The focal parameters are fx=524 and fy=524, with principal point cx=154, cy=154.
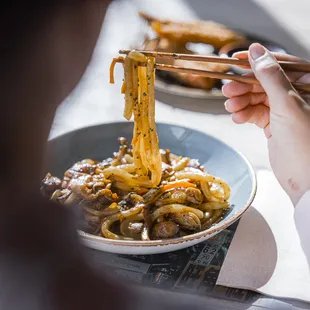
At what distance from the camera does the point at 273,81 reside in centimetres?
99

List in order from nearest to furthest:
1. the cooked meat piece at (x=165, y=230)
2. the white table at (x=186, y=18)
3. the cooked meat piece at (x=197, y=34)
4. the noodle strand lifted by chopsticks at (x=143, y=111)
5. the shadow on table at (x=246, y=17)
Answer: the cooked meat piece at (x=165, y=230) < the noodle strand lifted by chopsticks at (x=143, y=111) < the white table at (x=186, y=18) < the cooked meat piece at (x=197, y=34) < the shadow on table at (x=246, y=17)

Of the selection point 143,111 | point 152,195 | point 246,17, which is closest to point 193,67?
point 143,111

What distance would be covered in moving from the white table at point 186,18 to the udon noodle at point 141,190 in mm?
233

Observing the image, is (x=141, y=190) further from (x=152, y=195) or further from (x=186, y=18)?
(x=186, y=18)

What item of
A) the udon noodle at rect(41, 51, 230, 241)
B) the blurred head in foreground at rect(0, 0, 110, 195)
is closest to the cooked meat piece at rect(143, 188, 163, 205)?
the udon noodle at rect(41, 51, 230, 241)

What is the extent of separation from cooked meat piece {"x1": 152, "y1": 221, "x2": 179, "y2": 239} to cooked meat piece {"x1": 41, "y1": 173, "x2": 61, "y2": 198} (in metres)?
0.30

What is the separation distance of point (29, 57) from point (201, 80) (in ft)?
3.94

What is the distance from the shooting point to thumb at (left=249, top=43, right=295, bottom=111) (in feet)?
3.21

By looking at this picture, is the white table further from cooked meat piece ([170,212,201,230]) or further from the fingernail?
cooked meat piece ([170,212,201,230])

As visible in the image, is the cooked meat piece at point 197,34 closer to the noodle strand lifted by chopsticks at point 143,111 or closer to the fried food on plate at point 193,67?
the fried food on plate at point 193,67

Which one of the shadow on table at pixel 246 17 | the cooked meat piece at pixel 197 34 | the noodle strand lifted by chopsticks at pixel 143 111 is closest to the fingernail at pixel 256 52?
the noodle strand lifted by chopsticks at pixel 143 111

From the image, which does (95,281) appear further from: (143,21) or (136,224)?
(143,21)

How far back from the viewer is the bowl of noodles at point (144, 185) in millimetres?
1168

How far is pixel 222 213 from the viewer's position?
50.1 inches
